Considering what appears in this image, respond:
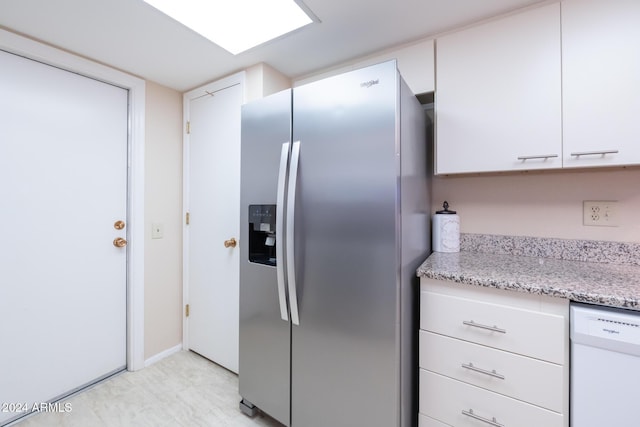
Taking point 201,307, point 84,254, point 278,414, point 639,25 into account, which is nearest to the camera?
point 639,25

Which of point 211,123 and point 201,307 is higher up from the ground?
point 211,123

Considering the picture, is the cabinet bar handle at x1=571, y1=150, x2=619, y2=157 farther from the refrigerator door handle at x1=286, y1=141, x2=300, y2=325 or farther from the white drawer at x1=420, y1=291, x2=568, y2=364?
the refrigerator door handle at x1=286, y1=141, x2=300, y2=325

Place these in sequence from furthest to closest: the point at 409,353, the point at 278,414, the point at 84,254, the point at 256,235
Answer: the point at 84,254 < the point at 256,235 < the point at 278,414 < the point at 409,353

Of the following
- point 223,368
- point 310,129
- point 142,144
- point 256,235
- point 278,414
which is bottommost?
point 223,368

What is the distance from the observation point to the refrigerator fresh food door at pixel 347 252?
3.49ft

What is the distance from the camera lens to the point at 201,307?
2.15 m

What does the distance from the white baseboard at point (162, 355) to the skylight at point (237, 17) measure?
224cm

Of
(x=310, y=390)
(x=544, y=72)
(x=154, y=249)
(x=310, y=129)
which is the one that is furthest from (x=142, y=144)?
(x=544, y=72)

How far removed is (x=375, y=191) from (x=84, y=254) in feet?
6.25

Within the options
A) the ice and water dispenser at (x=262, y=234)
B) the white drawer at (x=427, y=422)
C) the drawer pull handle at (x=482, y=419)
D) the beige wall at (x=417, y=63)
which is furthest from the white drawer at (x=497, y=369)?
the beige wall at (x=417, y=63)

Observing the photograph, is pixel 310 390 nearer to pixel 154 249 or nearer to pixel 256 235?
pixel 256 235

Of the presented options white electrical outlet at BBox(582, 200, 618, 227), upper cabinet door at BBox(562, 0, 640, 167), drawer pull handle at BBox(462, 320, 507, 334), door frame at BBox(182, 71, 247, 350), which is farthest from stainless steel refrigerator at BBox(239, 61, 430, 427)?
door frame at BBox(182, 71, 247, 350)

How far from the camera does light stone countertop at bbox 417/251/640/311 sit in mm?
894

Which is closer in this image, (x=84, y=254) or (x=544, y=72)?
(x=544, y=72)
